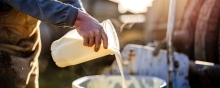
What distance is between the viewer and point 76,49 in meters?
2.27

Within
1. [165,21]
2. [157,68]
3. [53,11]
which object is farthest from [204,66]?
[165,21]

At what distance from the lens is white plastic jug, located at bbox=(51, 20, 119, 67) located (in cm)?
222

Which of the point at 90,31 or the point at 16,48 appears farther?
the point at 16,48

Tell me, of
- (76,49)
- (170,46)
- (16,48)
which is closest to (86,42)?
(76,49)

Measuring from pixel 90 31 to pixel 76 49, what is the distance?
249 millimetres

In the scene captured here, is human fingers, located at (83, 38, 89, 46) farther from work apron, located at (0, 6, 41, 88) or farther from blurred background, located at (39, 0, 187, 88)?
blurred background, located at (39, 0, 187, 88)

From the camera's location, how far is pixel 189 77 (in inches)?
122

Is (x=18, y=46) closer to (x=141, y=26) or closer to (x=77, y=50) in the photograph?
(x=77, y=50)

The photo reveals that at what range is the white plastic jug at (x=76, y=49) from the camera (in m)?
2.22

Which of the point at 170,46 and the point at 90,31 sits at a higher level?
the point at 90,31

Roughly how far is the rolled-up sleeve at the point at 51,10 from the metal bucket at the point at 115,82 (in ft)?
2.92

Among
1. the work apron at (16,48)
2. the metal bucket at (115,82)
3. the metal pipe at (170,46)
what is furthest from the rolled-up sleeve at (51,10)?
the metal pipe at (170,46)

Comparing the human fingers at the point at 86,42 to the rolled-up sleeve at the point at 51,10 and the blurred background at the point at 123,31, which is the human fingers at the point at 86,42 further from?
the blurred background at the point at 123,31

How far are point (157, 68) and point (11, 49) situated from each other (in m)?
1.15
